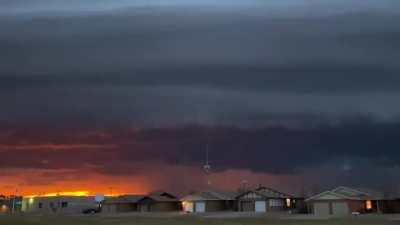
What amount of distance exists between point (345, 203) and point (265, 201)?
2724 centimetres

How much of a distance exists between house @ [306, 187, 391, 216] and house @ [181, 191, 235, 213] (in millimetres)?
34161

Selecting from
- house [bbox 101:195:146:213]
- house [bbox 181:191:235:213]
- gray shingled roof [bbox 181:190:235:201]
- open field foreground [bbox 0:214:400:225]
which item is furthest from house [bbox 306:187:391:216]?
house [bbox 101:195:146:213]

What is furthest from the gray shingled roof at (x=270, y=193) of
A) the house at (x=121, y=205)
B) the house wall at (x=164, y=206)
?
the house at (x=121, y=205)

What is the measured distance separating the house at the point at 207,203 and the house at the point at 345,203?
34161mm

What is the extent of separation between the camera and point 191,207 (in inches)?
6235

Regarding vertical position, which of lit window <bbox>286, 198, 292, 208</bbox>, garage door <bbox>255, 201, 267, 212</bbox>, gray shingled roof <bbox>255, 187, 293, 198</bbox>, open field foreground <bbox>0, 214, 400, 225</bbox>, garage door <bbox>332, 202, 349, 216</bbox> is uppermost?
gray shingled roof <bbox>255, 187, 293, 198</bbox>

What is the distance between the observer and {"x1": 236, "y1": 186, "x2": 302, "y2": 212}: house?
149 meters

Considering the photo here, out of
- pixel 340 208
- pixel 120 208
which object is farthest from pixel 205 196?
pixel 340 208

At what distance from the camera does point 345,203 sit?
125 meters

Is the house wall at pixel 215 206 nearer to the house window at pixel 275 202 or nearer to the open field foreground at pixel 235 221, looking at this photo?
the house window at pixel 275 202

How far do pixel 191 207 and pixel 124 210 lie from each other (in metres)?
23.5

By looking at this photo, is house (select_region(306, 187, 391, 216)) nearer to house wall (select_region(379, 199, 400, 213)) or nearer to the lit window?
house wall (select_region(379, 199, 400, 213))

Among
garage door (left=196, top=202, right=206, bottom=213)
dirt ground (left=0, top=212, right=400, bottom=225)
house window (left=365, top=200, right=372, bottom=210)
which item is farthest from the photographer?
garage door (left=196, top=202, right=206, bottom=213)

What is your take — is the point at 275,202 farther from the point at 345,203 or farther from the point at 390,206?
the point at 390,206
